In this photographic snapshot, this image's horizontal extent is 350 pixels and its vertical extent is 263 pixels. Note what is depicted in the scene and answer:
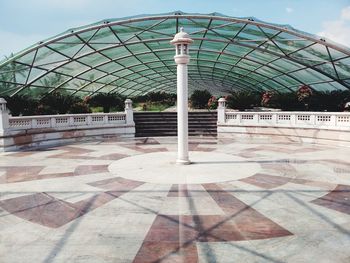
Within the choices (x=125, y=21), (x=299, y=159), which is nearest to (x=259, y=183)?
(x=299, y=159)

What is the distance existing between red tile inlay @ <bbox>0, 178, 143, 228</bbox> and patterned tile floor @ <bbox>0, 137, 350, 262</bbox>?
0.07 ft

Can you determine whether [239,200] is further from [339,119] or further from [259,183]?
[339,119]

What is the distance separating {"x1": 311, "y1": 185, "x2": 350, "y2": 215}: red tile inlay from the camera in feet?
21.5

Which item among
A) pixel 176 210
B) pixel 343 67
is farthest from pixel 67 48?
pixel 343 67

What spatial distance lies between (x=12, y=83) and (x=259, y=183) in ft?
89.6

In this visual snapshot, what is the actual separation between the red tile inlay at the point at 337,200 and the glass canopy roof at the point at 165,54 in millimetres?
17778

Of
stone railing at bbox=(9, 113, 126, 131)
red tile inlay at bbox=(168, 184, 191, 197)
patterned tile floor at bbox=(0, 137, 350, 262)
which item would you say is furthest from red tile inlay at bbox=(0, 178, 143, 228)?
stone railing at bbox=(9, 113, 126, 131)

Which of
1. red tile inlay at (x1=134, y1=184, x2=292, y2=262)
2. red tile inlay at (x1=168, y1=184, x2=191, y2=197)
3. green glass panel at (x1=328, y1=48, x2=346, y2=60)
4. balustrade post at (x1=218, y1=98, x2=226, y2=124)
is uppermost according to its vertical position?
Answer: green glass panel at (x1=328, y1=48, x2=346, y2=60)

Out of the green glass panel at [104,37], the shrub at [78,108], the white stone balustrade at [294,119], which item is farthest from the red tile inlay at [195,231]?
the shrub at [78,108]

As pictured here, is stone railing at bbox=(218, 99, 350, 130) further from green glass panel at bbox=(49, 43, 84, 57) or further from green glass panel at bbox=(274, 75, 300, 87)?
green glass panel at bbox=(274, 75, 300, 87)

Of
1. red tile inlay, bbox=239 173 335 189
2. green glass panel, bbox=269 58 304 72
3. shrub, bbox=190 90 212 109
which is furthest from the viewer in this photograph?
shrub, bbox=190 90 212 109

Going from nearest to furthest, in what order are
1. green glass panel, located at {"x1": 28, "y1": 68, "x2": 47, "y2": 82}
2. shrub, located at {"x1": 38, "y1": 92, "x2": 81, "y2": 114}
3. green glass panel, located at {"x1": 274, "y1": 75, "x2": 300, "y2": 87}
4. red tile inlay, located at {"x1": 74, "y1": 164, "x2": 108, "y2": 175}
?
1. red tile inlay, located at {"x1": 74, "y1": 164, "x2": 108, "y2": 175}
2. shrub, located at {"x1": 38, "y1": 92, "x2": 81, "y2": 114}
3. green glass panel, located at {"x1": 28, "y1": 68, "x2": 47, "y2": 82}
4. green glass panel, located at {"x1": 274, "y1": 75, "x2": 300, "y2": 87}

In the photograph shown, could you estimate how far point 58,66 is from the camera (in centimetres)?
2866

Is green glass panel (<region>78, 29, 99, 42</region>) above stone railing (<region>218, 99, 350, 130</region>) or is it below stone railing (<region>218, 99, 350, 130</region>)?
above
